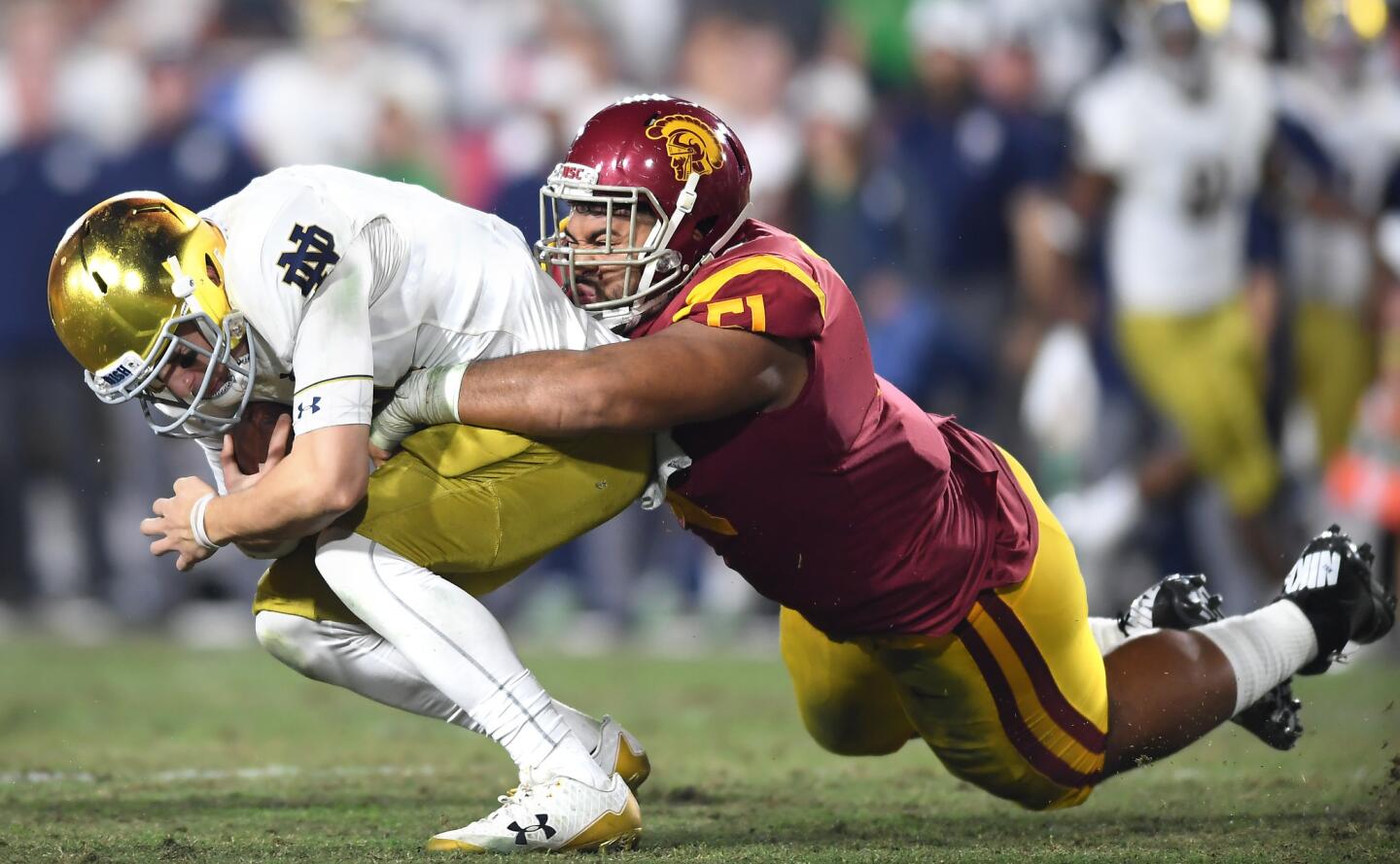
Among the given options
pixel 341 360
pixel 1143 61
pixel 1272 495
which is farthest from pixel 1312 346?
pixel 341 360

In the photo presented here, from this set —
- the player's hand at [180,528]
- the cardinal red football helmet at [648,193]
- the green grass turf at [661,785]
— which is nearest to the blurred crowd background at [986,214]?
the green grass turf at [661,785]

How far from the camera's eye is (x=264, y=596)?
3.59 m

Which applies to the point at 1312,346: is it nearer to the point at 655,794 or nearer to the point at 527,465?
the point at 655,794

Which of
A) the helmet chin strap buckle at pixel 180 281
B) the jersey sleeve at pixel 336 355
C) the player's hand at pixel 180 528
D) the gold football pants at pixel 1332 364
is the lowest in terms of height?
the player's hand at pixel 180 528

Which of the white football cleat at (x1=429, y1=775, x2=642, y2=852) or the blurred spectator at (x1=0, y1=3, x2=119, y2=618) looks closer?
the white football cleat at (x1=429, y1=775, x2=642, y2=852)

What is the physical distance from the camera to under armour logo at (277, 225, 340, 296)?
325 cm

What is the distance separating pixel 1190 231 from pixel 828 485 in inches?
213

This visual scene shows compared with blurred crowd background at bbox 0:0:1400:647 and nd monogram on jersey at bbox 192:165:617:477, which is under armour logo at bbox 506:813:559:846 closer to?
nd monogram on jersey at bbox 192:165:617:477

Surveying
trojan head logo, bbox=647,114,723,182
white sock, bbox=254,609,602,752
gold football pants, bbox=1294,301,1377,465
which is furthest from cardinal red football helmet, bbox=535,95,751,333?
gold football pants, bbox=1294,301,1377,465

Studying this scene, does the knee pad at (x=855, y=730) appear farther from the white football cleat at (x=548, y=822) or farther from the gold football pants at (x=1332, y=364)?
the gold football pants at (x=1332, y=364)

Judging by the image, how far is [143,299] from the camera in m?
3.28

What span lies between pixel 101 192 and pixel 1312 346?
6364mm

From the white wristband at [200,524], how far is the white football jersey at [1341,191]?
21.8ft

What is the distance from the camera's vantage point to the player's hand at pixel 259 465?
3465mm
